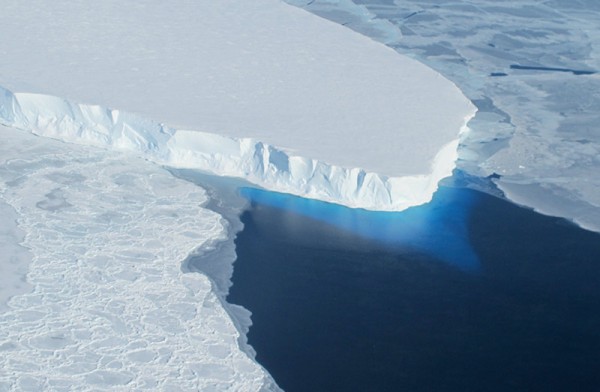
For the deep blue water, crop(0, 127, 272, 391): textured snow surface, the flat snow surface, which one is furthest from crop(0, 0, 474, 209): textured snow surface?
crop(0, 127, 272, 391): textured snow surface

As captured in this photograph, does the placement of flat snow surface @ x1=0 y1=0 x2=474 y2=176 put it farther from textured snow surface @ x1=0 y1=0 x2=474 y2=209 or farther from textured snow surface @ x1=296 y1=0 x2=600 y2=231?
textured snow surface @ x1=296 y1=0 x2=600 y2=231

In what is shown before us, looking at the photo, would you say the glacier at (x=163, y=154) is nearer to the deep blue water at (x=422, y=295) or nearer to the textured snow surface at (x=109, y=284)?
the textured snow surface at (x=109, y=284)

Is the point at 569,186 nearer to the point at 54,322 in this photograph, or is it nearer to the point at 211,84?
the point at 211,84

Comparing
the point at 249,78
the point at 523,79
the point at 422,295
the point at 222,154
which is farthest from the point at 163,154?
the point at 523,79

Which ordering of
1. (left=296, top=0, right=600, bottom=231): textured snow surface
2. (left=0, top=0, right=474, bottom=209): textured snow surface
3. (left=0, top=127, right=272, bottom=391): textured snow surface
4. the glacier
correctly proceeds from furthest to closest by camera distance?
(left=296, top=0, right=600, bottom=231): textured snow surface
(left=0, top=0, right=474, bottom=209): textured snow surface
the glacier
(left=0, top=127, right=272, bottom=391): textured snow surface

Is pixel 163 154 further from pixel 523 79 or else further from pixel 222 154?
pixel 523 79

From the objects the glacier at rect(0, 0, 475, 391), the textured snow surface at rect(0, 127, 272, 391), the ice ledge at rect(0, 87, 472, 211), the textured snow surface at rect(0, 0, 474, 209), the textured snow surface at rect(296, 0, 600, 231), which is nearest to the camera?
the textured snow surface at rect(0, 127, 272, 391)

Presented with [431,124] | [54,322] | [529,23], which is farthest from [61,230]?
[529,23]
